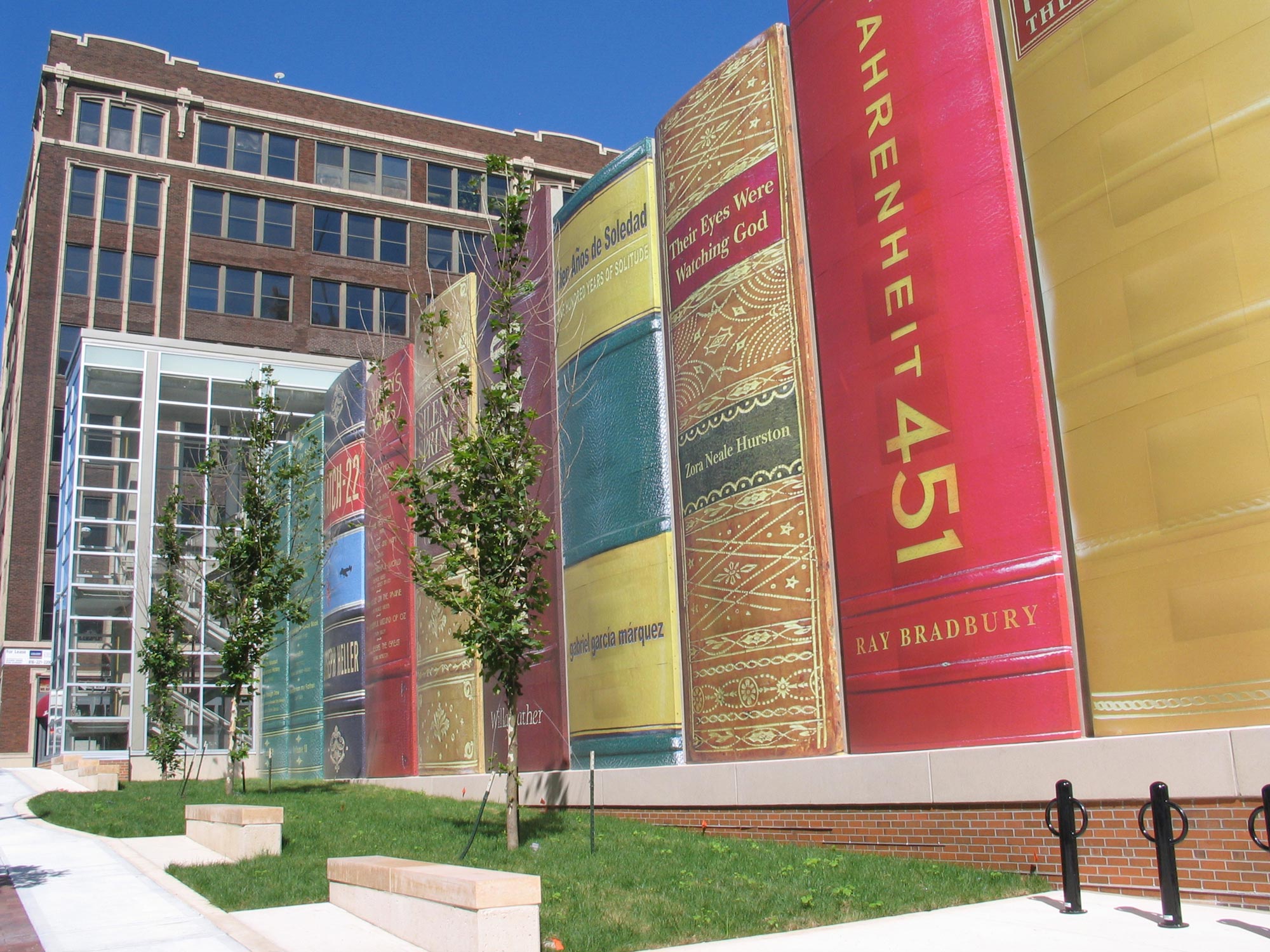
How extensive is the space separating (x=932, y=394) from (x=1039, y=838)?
4608 mm

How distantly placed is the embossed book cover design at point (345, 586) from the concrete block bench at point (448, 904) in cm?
1590

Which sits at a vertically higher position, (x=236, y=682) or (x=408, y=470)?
(x=408, y=470)

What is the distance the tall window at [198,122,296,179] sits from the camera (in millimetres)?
55094

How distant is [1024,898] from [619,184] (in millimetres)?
12176

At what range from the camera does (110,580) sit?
3728cm

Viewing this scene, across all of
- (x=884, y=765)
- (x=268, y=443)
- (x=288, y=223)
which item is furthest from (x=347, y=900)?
(x=288, y=223)

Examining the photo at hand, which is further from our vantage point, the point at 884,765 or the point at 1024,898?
the point at 884,765

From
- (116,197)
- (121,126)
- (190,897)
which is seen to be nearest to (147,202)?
(116,197)

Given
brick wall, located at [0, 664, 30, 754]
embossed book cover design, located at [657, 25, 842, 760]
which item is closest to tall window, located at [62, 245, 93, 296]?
brick wall, located at [0, 664, 30, 754]

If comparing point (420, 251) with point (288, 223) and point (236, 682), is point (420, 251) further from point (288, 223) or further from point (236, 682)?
point (236, 682)

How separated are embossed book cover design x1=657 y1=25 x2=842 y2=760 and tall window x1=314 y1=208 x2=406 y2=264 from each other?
42626 millimetres

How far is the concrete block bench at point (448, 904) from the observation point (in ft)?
25.0

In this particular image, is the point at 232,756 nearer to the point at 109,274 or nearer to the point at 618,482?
the point at 618,482

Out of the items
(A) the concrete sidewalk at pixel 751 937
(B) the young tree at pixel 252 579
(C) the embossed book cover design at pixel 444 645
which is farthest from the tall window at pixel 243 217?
(A) the concrete sidewalk at pixel 751 937
